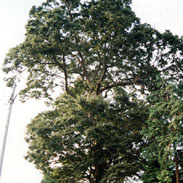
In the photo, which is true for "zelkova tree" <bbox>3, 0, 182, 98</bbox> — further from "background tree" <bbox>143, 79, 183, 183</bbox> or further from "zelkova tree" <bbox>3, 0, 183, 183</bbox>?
"background tree" <bbox>143, 79, 183, 183</bbox>

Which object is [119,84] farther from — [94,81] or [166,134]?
[166,134]

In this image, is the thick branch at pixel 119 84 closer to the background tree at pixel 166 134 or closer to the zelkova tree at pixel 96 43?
the zelkova tree at pixel 96 43

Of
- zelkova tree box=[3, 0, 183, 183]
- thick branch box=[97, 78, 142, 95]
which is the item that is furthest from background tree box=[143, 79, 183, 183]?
thick branch box=[97, 78, 142, 95]

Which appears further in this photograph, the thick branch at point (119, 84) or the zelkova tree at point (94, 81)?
the thick branch at point (119, 84)

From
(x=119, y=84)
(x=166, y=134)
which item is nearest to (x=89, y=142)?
(x=166, y=134)

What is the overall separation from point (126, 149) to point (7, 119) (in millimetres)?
5277

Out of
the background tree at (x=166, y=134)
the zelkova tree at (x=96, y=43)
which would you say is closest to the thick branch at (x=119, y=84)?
the zelkova tree at (x=96, y=43)

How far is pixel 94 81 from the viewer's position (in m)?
12.7

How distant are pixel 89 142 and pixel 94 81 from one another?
410 centimetres

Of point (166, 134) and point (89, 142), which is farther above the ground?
point (89, 142)

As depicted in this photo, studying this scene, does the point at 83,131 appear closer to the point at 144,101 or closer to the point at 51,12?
the point at 144,101

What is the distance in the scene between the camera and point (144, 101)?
1155 cm

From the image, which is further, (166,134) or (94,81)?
(94,81)

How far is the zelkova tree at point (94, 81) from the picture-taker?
9.27 meters
